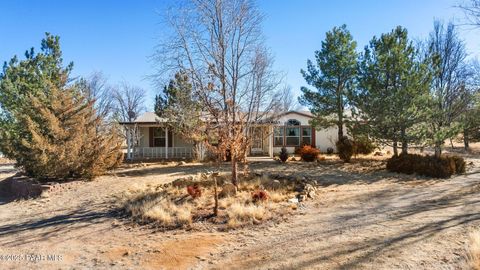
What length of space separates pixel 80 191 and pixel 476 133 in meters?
28.8

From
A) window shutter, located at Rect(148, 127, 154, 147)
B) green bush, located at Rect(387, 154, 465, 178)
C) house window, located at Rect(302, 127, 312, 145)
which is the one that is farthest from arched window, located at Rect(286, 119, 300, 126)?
green bush, located at Rect(387, 154, 465, 178)

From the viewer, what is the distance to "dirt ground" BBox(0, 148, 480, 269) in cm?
538

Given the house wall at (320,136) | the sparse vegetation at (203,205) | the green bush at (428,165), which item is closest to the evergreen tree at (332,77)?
the green bush at (428,165)

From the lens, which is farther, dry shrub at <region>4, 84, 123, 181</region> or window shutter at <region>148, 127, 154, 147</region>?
window shutter at <region>148, 127, 154, 147</region>

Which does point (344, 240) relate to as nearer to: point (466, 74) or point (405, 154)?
point (405, 154)

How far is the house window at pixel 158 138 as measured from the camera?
24531mm

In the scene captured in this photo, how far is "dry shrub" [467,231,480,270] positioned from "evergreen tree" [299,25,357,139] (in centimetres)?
1256

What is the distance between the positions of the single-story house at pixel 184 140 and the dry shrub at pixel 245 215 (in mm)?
13306

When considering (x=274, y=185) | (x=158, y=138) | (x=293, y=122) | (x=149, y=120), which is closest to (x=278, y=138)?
(x=293, y=122)

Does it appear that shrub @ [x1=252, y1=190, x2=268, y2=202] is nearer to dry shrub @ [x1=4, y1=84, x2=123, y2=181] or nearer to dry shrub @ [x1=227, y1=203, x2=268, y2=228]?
dry shrub @ [x1=227, y1=203, x2=268, y2=228]

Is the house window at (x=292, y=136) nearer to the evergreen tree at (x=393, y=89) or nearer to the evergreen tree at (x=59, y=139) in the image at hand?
the evergreen tree at (x=393, y=89)

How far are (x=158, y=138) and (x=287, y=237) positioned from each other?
19416 millimetres

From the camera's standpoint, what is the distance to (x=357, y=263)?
16.6 ft

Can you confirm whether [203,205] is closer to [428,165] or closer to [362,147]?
[428,165]
